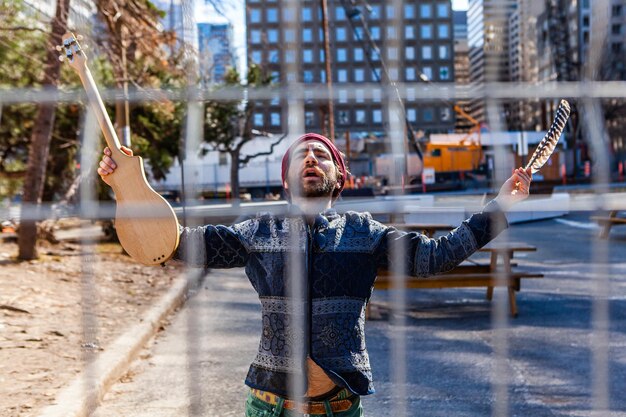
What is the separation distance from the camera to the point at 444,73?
7.59 ft

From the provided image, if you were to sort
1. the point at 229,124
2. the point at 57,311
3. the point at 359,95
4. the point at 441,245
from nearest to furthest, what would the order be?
the point at 441,245
the point at 359,95
the point at 229,124
the point at 57,311

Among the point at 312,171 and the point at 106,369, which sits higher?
the point at 312,171

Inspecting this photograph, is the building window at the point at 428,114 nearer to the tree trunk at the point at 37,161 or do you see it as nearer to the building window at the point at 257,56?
the building window at the point at 257,56

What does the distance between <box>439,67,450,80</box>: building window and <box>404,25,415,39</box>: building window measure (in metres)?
0.12

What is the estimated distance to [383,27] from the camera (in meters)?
2.20

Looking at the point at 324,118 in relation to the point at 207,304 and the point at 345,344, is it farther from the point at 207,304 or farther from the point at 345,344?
the point at 207,304

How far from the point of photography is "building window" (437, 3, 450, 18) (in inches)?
91.1

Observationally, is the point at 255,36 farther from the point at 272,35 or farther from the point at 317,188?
the point at 317,188

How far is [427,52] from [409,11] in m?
0.12

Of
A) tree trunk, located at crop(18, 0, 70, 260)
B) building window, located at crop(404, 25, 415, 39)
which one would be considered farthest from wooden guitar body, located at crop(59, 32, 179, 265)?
tree trunk, located at crop(18, 0, 70, 260)

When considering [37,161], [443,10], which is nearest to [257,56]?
[443,10]

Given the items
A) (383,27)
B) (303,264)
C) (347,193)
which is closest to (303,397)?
(303,264)

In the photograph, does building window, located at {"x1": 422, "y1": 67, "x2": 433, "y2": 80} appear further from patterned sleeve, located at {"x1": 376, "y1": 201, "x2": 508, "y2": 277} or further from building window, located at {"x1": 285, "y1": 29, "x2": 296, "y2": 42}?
patterned sleeve, located at {"x1": 376, "y1": 201, "x2": 508, "y2": 277}

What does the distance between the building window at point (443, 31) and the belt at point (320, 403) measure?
0.87 m
